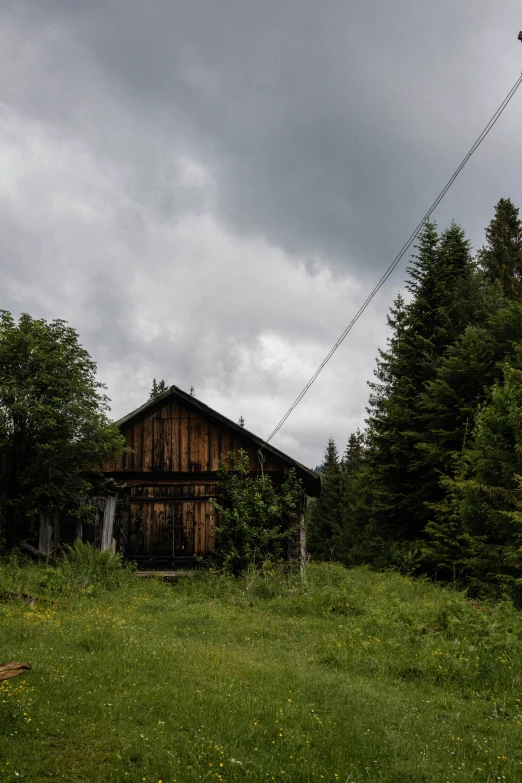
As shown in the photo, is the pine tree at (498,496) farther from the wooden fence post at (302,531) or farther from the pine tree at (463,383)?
the wooden fence post at (302,531)

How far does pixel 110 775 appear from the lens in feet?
15.3

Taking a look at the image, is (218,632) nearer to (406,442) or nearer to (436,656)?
(436,656)

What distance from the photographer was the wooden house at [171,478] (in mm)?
18375

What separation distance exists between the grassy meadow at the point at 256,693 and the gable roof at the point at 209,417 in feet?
21.2

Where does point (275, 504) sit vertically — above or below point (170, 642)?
above

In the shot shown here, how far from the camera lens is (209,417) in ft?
63.2

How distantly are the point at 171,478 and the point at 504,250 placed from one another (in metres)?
28.3

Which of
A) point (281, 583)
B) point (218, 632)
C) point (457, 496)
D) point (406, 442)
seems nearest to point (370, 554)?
point (406, 442)

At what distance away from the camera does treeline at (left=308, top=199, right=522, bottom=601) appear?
19.6m

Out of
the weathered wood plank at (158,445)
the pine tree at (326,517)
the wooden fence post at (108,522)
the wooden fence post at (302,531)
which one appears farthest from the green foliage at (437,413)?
the pine tree at (326,517)

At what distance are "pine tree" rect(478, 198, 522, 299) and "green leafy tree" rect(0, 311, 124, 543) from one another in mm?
27050

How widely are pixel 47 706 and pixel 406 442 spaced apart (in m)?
22.6

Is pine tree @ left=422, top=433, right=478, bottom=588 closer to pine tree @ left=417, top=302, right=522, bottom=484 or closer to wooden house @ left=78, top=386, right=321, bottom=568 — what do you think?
pine tree @ left=417, top=302, right=522, bottom=484

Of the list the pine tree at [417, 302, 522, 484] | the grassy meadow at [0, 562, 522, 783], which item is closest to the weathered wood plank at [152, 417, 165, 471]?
the grassy meadow at [0, 562, 522, 783]
